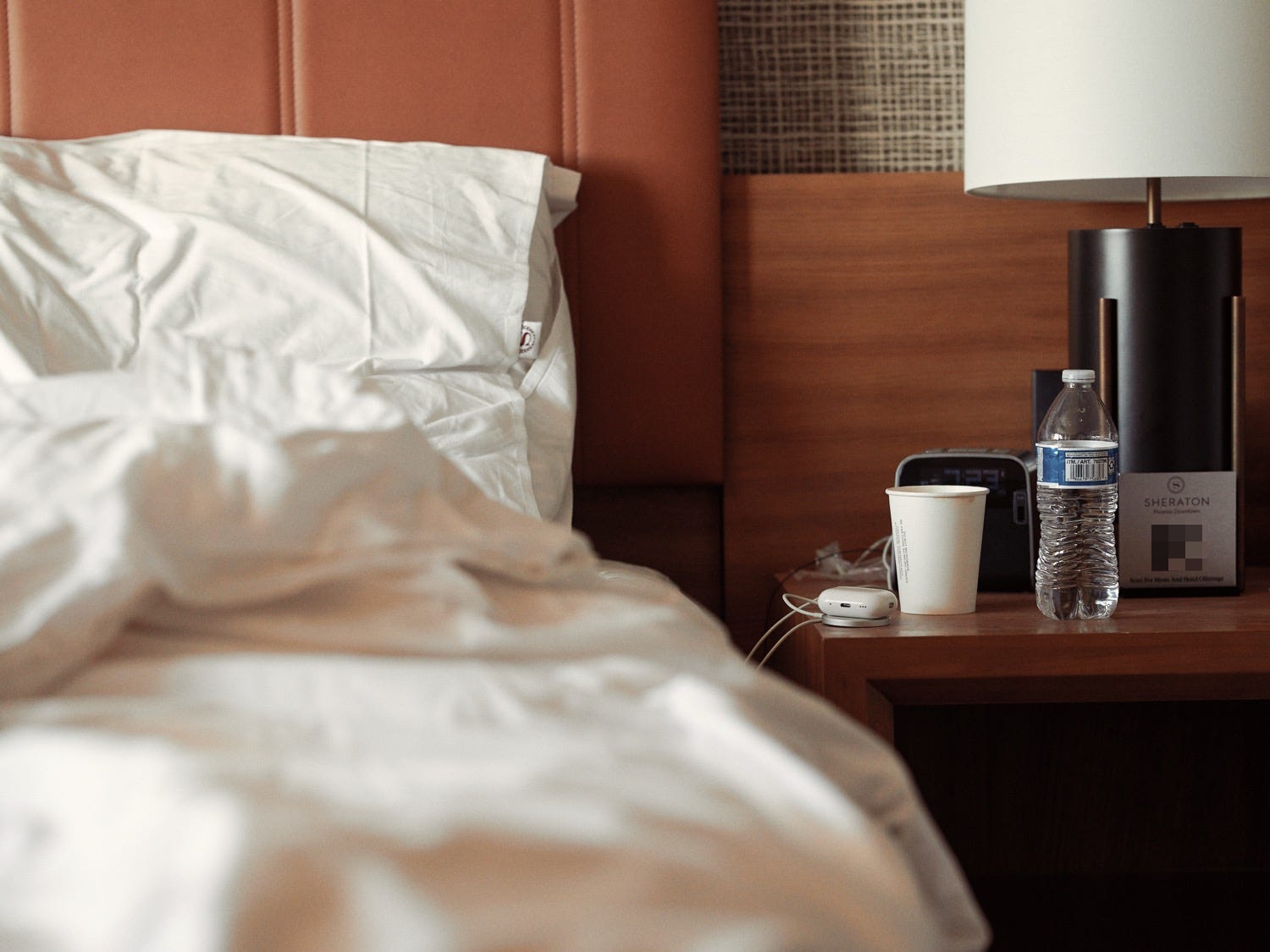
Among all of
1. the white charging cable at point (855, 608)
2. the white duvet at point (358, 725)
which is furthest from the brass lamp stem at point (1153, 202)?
the white duvet at point (358, 725)

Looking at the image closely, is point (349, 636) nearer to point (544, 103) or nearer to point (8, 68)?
point (544, 103)

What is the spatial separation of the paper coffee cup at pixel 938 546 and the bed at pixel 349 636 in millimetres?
285

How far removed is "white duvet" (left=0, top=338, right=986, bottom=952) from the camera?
0.44 m

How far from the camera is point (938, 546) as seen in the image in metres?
1.27

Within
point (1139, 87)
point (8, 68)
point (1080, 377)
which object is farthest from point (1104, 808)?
point (8, 68)

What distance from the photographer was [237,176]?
1.39m

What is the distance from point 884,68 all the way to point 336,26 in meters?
0.72

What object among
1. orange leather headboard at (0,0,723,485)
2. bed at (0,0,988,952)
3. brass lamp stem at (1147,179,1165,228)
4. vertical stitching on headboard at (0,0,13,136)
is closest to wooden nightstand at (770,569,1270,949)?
orange leather headboard at (0,0,723,485)

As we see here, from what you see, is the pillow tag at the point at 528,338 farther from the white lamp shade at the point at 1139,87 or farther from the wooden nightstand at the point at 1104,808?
the white lamp shade at the point at 1139,87

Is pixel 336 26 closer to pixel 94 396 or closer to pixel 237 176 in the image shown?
pixel 237 176

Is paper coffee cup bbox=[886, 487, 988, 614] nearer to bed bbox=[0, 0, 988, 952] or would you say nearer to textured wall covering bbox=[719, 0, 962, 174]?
bed bbox=[0, 0, 988, 952]

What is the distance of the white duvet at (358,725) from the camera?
1.46 ft

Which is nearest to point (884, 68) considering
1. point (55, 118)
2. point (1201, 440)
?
point (1201, 440)

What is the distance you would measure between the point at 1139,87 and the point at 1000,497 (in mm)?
456
